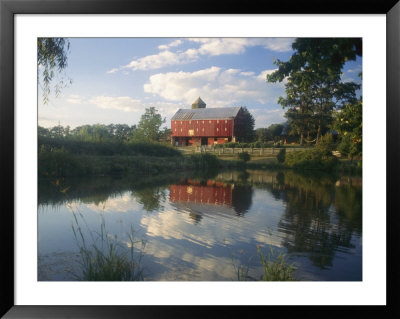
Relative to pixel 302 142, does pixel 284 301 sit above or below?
below

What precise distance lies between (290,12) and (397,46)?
0.95m

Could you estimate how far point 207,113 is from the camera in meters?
6.11

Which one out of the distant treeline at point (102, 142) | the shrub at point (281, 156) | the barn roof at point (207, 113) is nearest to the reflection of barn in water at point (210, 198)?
the distant treeline at point (102, 142)

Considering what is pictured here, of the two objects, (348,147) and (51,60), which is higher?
(51,60)

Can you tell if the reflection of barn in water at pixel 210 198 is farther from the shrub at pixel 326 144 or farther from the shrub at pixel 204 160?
the shrub at pixel 326 144

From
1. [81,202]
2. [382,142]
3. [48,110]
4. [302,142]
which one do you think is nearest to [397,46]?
[382,142]

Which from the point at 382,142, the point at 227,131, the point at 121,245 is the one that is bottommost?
the point at 121,245

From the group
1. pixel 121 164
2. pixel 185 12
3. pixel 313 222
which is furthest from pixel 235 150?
pixel 185 12

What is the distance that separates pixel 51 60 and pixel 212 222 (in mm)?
4118

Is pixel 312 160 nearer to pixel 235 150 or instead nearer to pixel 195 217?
pixel 235 150

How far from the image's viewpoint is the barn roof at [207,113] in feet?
19.6

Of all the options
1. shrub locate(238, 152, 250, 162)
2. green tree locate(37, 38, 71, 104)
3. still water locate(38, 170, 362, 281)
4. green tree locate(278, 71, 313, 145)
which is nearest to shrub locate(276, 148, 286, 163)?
green tree locate(278, 71, 313, 145)

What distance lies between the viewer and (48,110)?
5480 mm

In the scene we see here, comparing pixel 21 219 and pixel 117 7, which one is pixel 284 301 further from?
pixel 117 7
